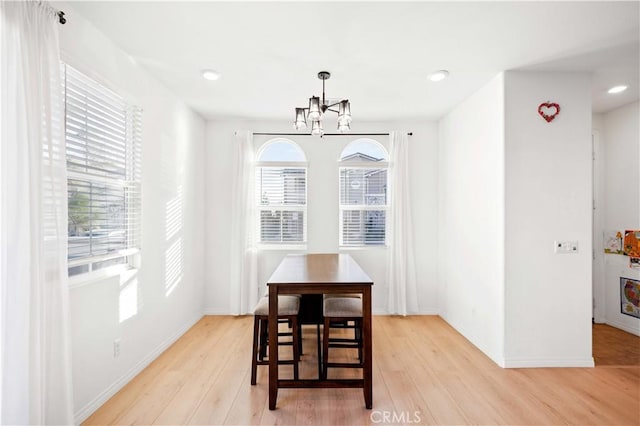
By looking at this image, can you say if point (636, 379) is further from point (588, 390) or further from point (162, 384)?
point (162, 384)

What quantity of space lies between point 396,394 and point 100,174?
271cm

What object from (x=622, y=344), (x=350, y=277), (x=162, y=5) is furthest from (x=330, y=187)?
(x=622, y=344)

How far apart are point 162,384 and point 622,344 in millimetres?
4494

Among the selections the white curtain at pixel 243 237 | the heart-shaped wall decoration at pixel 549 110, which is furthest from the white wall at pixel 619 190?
the white curtain at pixel 243 237

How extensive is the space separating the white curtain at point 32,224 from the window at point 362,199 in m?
3.20

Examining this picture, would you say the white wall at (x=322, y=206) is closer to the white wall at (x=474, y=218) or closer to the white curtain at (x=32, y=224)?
the white wall at (x=474, y=218)

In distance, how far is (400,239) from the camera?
4.18 meters

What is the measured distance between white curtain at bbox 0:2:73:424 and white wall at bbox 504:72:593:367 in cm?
328

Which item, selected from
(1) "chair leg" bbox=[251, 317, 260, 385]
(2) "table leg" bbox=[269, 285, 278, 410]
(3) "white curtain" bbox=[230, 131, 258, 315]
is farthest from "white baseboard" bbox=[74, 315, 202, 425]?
(2) "table leg" bbox=[269, 285, 278, 410]

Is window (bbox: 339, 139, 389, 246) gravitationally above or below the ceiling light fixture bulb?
below

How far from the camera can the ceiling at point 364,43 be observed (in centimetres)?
201

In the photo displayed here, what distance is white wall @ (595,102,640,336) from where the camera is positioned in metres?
3.63

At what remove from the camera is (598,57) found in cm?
260

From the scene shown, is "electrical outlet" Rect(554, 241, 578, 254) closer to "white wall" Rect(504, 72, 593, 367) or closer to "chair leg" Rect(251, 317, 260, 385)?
"white wall" Rect(504, 72, 593, 367)
